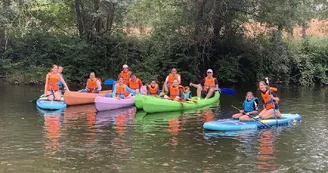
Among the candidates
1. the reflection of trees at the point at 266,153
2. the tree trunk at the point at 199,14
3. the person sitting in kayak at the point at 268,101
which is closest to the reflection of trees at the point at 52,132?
the reflection of trees at the point at 266,153

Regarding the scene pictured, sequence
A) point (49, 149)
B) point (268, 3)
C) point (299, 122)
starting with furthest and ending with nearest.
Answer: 1. point (268, 3)
2. point (299, 122)
3. point (49, 149)

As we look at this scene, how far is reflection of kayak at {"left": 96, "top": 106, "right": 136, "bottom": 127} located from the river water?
0.08 ft

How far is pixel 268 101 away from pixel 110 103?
16.0ft

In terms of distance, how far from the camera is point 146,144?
30.1 feet

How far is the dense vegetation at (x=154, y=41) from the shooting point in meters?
21.4

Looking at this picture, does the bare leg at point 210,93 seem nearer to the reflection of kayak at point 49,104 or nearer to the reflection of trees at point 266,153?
the reflection of kayak at point 49,104

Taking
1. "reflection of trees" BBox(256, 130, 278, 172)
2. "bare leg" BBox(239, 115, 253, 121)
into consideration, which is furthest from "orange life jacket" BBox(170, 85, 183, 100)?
"reflection of trees" BBox(256, 130, 278, 172)

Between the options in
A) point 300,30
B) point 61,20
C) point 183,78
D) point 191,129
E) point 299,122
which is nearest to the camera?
→ point 191,129

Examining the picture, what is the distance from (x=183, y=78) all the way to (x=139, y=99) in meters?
9.62

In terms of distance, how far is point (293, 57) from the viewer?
24.6 metres

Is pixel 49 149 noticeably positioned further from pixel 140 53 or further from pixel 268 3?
pixel 140 53

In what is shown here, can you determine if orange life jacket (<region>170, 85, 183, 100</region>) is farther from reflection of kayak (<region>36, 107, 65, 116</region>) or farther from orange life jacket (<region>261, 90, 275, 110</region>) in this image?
orange life jacket (<region>261, 90, 275, 110</region>)

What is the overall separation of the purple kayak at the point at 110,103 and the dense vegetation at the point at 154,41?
7486mm

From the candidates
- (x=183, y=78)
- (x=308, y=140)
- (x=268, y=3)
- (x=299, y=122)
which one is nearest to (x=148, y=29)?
(x=183, y=78)
